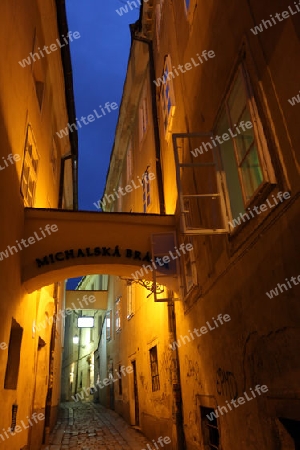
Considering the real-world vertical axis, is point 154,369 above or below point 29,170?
below

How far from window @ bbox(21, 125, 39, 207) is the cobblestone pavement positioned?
6.69 meters

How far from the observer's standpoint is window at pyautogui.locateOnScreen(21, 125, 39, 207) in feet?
27.5

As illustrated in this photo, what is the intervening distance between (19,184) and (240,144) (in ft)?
14.7

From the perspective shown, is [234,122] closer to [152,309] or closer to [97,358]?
[152,309]

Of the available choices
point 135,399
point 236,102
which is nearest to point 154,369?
point 135,399

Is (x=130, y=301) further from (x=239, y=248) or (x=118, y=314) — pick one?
(x=239, y=248)

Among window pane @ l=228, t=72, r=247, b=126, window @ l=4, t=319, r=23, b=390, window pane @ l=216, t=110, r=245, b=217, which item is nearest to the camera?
window pane @ l=228, t=72, r=247, b=126

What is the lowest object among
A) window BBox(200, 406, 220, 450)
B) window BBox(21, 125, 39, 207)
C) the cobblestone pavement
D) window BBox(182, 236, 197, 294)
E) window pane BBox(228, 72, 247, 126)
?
the cobblestone pavement

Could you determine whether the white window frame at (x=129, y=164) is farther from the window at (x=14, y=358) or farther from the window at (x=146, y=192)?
the window at (x=14, y=358)

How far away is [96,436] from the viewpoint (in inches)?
458

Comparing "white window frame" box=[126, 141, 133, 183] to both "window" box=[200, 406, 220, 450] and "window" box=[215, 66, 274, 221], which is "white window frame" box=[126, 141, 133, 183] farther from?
"window" box=[200, 406, 220, 450]

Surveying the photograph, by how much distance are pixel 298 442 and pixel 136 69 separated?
44.7ft

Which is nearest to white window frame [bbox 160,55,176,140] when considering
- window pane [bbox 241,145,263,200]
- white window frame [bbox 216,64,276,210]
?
window pane [bbox 241,145,263,200]

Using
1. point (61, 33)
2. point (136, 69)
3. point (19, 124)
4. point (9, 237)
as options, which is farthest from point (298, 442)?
point (136, 69)
